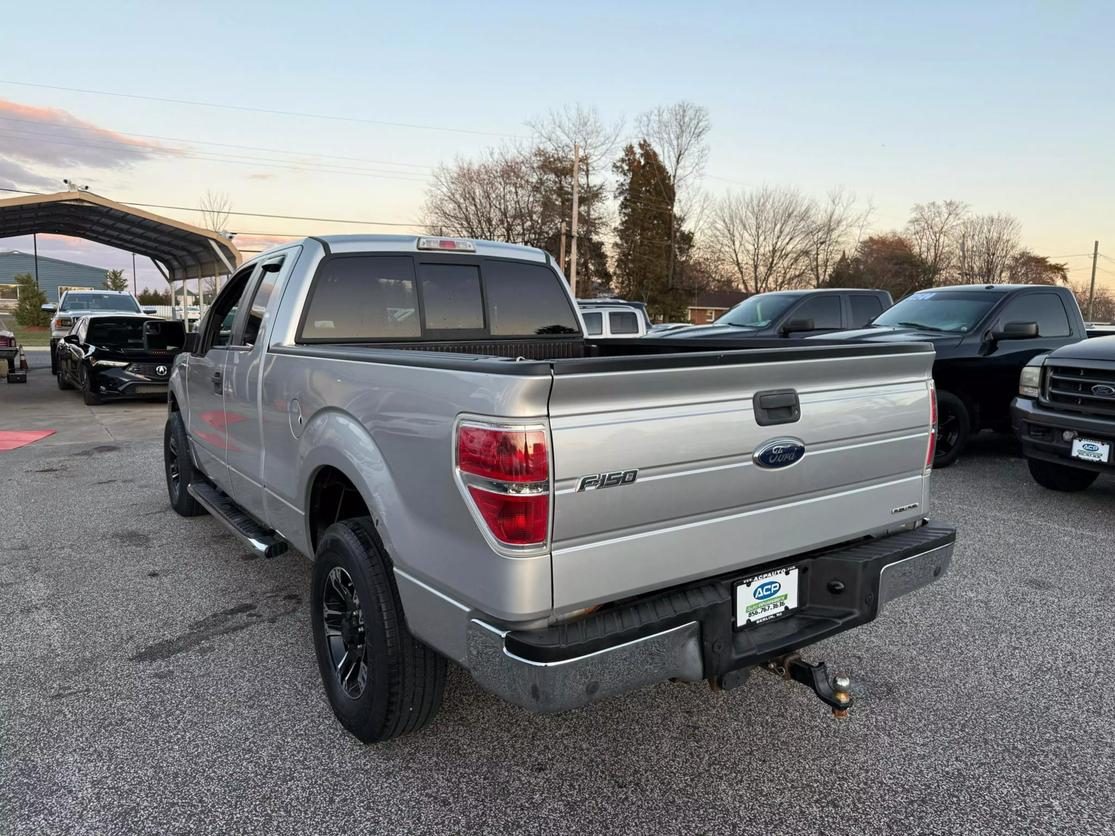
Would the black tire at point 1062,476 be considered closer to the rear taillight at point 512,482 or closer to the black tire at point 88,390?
the rear taillight at point 512,482

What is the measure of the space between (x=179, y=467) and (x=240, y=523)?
6.25 feet

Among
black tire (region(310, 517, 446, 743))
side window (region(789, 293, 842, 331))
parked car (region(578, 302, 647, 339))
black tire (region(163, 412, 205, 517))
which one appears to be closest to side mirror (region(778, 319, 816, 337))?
side window (region(789, 293, 842, 331))

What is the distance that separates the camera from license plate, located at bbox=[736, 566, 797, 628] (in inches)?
96.3

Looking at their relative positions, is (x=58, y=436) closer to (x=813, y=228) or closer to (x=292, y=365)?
(x=292, y=365)

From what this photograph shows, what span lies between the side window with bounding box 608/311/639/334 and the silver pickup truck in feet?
30.6

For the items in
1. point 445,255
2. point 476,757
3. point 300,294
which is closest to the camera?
point 476,757

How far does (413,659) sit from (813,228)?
193 feet

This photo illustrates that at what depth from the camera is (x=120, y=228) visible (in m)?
23.9

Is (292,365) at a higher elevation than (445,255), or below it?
below

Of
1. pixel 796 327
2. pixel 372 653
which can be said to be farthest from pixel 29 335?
pixel 372 653

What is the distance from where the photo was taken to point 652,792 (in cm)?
253

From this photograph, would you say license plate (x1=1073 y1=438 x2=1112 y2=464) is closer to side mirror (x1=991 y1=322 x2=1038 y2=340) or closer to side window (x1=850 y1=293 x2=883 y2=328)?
side mirror (x1=991 y1=322 x2=1038 y2=340)

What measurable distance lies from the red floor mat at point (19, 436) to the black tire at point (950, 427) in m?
10.8

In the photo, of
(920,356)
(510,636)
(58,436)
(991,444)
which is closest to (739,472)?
(510,636)
